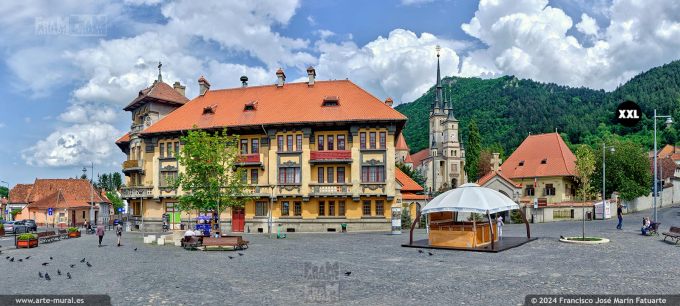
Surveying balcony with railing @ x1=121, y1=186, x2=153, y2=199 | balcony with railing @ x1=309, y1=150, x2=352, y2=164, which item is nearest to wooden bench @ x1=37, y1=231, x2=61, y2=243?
balcony with railing @ x1=121, y1=186, x2=153, y2=199

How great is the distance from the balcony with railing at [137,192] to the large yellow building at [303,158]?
0.11m

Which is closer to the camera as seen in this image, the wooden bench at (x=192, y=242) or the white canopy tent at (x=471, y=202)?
the white canopy tent at (x=471, y=202)

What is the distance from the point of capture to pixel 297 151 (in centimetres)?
4372

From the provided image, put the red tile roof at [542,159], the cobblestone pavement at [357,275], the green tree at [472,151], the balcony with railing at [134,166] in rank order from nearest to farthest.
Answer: the cobblestone pavement at [357,275], the balcony with railing at [134,166], the red tile roof at [542,159], the green tree at [472,151]

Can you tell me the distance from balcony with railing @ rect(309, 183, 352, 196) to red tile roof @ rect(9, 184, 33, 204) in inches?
2596

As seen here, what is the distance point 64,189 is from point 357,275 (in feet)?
241

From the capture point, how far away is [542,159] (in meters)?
67.6

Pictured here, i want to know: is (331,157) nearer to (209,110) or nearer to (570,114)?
(209,110)

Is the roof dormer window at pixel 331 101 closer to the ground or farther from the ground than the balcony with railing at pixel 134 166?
farther from the ground

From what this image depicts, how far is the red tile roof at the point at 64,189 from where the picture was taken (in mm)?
76863

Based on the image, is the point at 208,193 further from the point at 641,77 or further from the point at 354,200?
the point at 641,77

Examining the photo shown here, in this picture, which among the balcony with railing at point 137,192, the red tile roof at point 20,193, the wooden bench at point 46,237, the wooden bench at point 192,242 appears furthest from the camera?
the red tile roof at point 20,193

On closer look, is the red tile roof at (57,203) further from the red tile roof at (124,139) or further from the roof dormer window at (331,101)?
the roof dormer window at (331,101)

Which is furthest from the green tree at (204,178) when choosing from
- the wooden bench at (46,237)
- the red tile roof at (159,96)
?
the red tile roof at (159,96)
